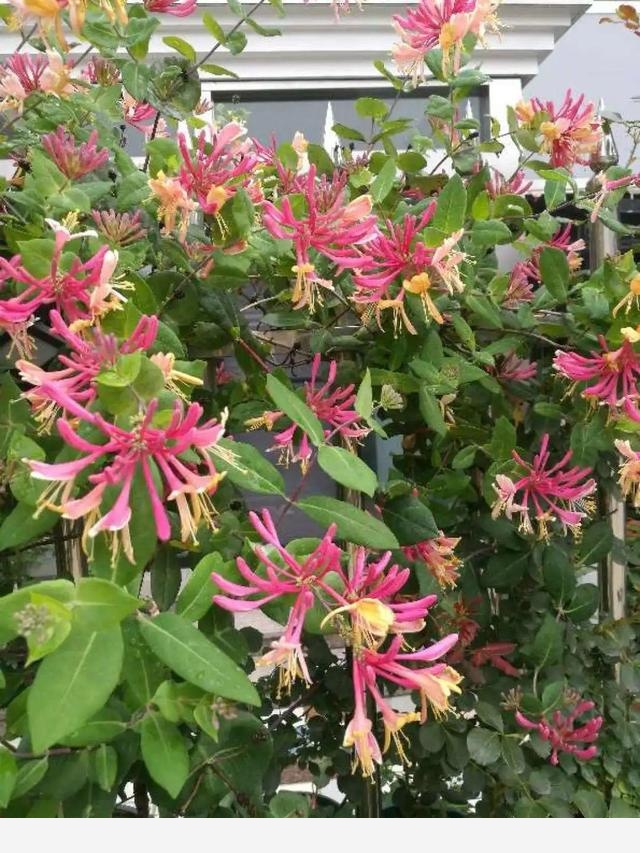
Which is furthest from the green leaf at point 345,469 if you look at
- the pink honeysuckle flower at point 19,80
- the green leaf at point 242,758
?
the pink honeysuckle flower at point 19,80

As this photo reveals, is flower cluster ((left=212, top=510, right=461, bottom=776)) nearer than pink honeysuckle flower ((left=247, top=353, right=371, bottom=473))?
Yes

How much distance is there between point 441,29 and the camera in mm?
793

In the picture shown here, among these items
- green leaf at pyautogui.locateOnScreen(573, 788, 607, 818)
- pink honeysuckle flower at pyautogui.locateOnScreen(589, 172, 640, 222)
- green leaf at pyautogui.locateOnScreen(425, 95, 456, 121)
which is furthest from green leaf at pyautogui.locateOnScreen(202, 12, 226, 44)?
green leaf at pyautogui.locateOnScreen(573, 788, 607, 818)

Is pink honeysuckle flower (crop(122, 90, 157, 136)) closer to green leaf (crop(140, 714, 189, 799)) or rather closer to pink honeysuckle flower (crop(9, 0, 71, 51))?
pink honeysuckle flower (crop(9, 0, 71, 51))

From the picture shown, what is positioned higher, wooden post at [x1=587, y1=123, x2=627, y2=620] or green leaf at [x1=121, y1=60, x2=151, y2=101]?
green leaf at [x1=121, y1=60, x2=151, y2=101]

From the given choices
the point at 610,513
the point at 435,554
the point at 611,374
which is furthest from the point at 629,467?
the point at 610,513

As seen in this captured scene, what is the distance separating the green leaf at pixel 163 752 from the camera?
43 centimetres

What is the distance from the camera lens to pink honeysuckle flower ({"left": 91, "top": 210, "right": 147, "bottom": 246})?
62 cm

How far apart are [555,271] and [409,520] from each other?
31 centimetres

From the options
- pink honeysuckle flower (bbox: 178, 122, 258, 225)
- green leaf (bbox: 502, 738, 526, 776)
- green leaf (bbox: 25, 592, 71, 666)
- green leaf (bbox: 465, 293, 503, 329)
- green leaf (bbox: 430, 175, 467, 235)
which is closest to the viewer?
green leaf (bbox: 25, 592, 71, 666)

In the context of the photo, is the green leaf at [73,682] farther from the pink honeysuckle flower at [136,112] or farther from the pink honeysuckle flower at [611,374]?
the pink honeysuckle flower at [136,112]

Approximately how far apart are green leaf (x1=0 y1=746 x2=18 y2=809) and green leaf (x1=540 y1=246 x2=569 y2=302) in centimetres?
65

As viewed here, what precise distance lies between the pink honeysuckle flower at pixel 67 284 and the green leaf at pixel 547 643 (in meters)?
0.65

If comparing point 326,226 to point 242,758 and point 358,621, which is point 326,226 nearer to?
point 358,621
